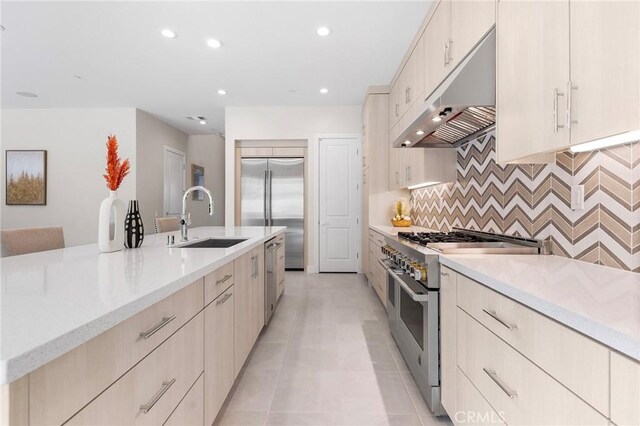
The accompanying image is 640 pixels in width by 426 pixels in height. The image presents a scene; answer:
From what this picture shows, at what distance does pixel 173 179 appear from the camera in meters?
6.59

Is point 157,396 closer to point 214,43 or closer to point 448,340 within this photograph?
point 448,340

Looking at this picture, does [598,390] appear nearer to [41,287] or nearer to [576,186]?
[576,186]

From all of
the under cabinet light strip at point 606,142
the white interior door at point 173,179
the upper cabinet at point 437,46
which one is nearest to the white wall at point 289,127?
the white interior door at point 173,179

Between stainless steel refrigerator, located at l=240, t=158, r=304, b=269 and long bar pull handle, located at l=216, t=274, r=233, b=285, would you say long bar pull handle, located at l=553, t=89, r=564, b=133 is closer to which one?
long bar pull handle, located at l=216, t=274, r=233, b=285

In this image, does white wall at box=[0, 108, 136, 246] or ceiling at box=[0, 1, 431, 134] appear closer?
ceiling at box=[0, 1, 431, 134]

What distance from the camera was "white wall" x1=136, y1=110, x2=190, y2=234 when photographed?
5.47 m

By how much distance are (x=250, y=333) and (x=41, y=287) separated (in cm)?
137

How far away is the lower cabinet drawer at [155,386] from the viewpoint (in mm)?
725

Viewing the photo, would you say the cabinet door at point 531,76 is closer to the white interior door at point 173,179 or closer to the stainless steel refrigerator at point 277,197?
the stainless steel refrigerator at point 277,197

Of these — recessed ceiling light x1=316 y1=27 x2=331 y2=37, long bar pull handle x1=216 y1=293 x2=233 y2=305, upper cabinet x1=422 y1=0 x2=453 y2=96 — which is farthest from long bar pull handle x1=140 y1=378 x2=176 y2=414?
recessed ceiling light x1=316 y1=27 x2=331 y2=37

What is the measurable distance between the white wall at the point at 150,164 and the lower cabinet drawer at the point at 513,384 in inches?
225

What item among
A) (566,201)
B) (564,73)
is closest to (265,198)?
(566,201)

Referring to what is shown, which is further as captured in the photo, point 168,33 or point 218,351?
point 168,33

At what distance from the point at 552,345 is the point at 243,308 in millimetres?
1566
